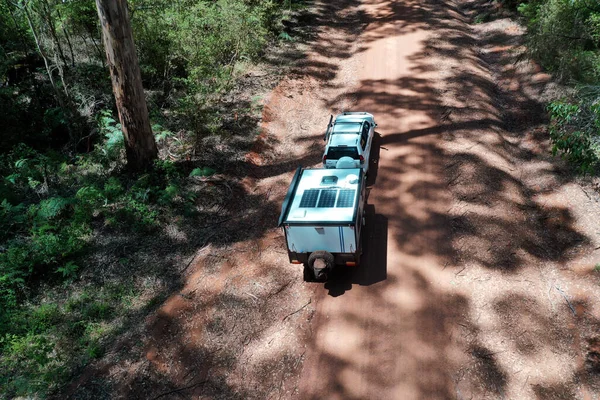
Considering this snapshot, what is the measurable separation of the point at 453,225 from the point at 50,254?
36.4 feet

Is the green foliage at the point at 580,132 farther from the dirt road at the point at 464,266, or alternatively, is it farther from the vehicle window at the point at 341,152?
the vehicle window at the point at 341,152

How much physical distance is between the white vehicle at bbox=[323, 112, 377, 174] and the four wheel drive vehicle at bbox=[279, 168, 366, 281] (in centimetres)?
193

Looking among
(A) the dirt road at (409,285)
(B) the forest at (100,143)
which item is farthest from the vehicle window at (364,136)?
(B) the forest at (100,143)

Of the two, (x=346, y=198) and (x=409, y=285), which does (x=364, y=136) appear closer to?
(x=346, y=198)

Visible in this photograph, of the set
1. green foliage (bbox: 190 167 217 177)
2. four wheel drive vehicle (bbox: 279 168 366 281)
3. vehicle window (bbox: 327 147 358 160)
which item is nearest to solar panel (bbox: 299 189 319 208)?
four wheel drive vehicle (bbox: 279 168 366 281)

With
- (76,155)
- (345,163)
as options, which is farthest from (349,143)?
(76,155)

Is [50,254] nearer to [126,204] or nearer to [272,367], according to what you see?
[126,204]

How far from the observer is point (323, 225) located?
373 inches

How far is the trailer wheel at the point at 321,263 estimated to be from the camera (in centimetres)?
979

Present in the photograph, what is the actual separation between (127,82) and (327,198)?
23.3 ft

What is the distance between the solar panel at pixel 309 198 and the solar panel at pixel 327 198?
5.8 inches

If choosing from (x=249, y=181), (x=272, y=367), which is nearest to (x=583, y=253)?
(x=272, y=367)

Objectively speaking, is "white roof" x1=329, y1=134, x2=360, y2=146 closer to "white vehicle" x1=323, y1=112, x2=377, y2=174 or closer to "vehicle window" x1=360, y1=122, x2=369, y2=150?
"white vehicle" x1=323, y1=112, x2=377, y2=174

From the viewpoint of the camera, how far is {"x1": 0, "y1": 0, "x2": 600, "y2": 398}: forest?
31.8 feet
